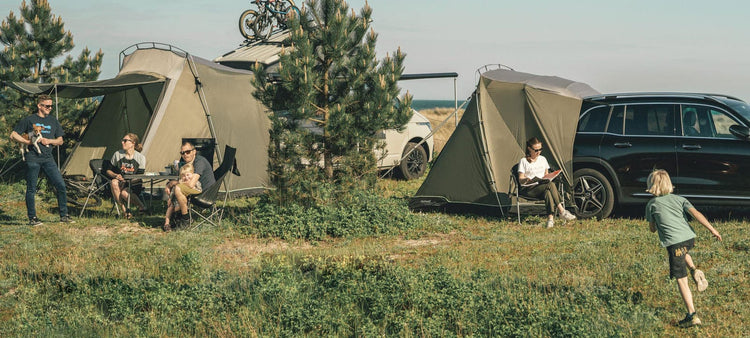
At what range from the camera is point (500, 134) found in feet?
35.0

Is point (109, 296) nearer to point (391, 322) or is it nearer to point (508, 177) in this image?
point (391, 322)

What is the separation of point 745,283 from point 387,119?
15.6ft

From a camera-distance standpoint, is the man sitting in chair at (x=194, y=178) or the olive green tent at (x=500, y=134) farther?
the olive green tent at (x=500, y=134)

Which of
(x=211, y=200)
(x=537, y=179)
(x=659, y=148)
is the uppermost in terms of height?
(x=659, y=148)

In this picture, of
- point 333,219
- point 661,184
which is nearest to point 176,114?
point 333,219

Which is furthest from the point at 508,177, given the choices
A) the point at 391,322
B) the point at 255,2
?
the point at 255,2

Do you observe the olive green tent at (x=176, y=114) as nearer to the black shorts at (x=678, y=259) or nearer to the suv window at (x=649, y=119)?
the suv window at (x=649, y=119)

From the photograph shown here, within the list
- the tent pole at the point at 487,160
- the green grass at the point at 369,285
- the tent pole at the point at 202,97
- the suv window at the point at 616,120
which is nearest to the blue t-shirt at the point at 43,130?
the green grass at the point at 369,285

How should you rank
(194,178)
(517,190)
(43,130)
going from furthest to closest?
(43,130) < (517,190) < (194,178)

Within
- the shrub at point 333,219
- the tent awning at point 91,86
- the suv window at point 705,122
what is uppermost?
the tent awning at point 91,86

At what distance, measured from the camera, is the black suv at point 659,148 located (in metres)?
9.27

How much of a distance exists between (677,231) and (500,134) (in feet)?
16.9

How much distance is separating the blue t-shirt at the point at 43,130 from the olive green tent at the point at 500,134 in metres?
5.51

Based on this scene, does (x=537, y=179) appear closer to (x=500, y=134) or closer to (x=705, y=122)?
(x=500, y=134)
